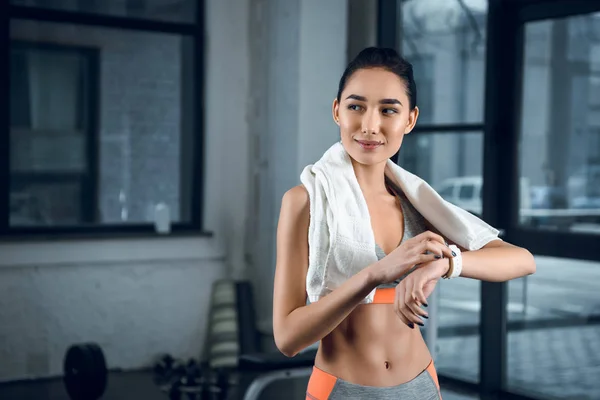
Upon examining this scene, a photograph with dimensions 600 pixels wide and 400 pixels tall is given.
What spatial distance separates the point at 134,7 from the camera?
4461 millimetres

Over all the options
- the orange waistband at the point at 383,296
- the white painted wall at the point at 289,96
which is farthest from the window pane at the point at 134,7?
the orange waistband at the point at 383,296

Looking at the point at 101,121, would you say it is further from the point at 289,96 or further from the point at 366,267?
the point at 366,267

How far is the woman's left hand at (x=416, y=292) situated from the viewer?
36.2 inches

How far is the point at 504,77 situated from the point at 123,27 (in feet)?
6.84

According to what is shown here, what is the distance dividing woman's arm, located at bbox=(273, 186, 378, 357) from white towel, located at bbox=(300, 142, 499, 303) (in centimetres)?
1

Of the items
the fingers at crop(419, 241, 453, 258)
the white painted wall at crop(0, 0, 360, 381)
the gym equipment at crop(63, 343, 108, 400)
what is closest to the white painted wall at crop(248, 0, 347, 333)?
the white painted wall at crop(0, 0, 360, 381)

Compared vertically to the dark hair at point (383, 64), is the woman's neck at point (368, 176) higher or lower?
lower

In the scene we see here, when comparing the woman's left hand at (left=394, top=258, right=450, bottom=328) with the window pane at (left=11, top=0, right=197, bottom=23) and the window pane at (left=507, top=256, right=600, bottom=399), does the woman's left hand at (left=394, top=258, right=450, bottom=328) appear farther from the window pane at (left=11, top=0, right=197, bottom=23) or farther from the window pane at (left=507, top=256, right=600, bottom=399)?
the window pane at (left=11, top=0, right=197, bottom=23)

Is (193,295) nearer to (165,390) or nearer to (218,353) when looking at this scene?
(218,353)

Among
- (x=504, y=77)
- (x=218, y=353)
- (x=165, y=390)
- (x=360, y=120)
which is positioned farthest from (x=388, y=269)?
(x=218, y=353)

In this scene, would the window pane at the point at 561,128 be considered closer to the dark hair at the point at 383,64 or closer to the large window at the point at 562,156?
the large window at the point at 562,156

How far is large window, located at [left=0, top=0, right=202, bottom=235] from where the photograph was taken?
422cm

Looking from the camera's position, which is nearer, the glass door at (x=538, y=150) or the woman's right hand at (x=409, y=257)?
the woman's right hand at (x=409, y=257)

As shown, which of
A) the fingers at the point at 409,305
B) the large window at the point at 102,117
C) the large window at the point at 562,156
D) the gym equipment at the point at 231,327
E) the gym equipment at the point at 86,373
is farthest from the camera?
the gym equipment at the point at 231,327
